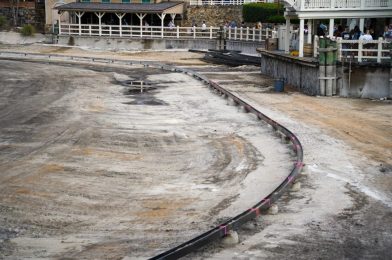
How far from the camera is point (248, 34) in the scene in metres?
47.8

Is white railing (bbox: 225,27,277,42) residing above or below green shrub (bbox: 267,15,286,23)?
below

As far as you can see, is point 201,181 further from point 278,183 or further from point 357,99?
point 357,99

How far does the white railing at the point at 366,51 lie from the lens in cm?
2466

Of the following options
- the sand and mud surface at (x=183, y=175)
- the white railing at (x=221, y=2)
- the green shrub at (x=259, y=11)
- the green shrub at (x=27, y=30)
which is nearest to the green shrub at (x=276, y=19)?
the green shrub at (x=259, y=11)

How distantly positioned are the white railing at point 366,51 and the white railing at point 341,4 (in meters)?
2.22

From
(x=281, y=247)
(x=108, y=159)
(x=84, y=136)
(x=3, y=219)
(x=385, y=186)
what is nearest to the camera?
(x=281, y=247)

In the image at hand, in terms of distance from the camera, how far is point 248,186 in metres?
12.2

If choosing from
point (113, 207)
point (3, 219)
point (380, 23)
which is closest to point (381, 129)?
point (113, 207)

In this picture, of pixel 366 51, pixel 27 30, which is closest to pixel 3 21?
pixel 27 30

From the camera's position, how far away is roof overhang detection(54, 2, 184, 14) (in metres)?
55.2

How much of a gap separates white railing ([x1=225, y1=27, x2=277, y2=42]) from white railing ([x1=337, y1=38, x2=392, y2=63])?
17.2 metres

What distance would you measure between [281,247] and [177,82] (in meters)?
23.4

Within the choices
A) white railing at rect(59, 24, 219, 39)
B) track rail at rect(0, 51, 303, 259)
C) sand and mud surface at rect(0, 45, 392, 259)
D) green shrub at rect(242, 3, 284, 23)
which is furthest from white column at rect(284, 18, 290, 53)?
green shrub at rect(242, 3, 284, 23)

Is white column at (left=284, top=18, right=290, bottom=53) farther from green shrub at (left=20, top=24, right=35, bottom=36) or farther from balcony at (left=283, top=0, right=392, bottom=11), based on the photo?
green shrub at (left=20, top=24, right=35, bottom=36)
